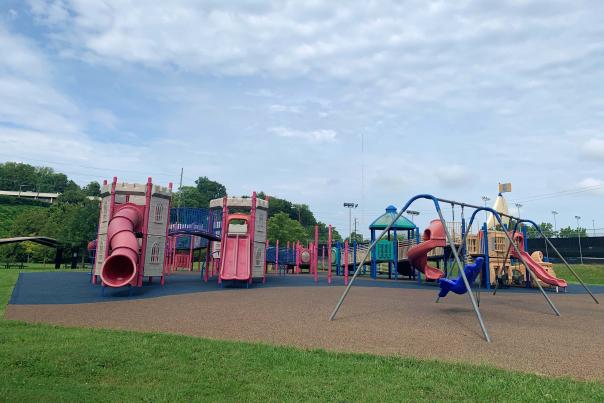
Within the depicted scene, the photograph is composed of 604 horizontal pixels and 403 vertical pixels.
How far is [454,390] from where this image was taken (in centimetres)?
497

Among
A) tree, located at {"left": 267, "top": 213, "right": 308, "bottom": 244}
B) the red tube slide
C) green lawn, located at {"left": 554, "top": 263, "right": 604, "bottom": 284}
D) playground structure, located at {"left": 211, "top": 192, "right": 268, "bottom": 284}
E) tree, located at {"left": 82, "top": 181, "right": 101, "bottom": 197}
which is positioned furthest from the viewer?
tree, located at {"left": 82, "top": 181, "right": 101, "bottom": 197}

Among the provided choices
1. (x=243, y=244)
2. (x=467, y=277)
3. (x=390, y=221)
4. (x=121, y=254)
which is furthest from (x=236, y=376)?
(x=390, y=221)

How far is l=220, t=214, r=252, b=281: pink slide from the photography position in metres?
20.6

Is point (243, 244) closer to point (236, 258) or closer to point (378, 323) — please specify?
point (236, 258)

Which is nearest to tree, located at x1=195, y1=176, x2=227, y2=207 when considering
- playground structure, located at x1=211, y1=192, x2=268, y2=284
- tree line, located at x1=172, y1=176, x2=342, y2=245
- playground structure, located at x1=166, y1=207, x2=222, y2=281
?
tree line, located at x1=172, y1=176, x2=342, y2=245

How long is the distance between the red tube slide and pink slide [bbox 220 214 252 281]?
14.9 feet

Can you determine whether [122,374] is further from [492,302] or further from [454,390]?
[492,302]

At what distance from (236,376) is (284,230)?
65156 mm

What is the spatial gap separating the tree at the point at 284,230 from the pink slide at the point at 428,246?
1714 inches

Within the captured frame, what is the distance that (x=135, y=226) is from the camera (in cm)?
1995

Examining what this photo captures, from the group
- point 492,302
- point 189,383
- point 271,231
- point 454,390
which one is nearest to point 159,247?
point 492,302

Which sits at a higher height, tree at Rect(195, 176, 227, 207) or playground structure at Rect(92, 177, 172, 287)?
tree at Rect(195, 176, 227, 207)

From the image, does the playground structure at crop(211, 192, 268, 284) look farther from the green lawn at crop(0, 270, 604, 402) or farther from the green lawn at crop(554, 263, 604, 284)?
the green lawn at crop(554, 263, 604, 284)

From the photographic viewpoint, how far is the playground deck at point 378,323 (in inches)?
281
